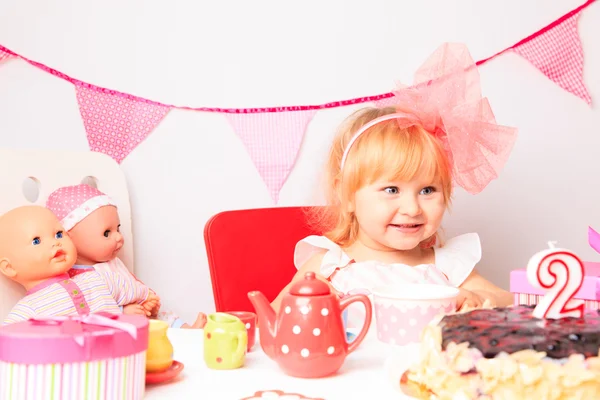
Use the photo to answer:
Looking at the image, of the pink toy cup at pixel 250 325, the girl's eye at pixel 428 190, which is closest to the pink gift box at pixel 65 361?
the pink toy cup at pixel 250 325

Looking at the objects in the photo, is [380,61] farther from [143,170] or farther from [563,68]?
[143,170]

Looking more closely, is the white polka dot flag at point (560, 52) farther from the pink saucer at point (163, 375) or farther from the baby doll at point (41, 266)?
the pink saucer at point (163, 375)

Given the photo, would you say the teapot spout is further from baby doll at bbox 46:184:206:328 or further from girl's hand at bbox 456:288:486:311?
baby doll at bbox 46:184:206:328

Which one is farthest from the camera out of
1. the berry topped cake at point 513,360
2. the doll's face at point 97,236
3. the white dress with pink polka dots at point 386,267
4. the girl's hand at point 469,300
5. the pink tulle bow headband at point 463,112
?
the doll's face at point 97,236

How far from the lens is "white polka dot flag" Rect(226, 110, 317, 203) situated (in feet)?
5.74

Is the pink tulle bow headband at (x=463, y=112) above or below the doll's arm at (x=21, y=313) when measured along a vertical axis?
above

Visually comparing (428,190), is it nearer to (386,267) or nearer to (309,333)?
(386,267)

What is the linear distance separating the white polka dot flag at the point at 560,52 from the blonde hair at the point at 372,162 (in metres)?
0.49

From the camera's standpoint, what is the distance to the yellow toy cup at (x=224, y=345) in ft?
2.47

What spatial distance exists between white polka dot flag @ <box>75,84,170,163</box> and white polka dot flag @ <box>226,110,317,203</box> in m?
0.25

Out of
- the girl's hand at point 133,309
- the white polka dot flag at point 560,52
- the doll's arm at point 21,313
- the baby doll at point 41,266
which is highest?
the white polka dot flag at point 560,52

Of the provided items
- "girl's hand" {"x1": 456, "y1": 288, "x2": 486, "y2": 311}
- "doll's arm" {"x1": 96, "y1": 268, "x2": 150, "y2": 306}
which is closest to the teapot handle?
"girl's hand" {"x1": 456, "y1": 288, "x2": 486, "y2": 311}

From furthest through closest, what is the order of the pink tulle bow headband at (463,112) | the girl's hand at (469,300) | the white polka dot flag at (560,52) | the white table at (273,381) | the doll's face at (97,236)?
the white polka dot flag at (560,52)
the doll's face at (97,236)
the pink tulle bow headband at (463,112)
the girl's hand at (469,300)
the white table at (273,381)

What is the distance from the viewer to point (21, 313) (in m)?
1.35
